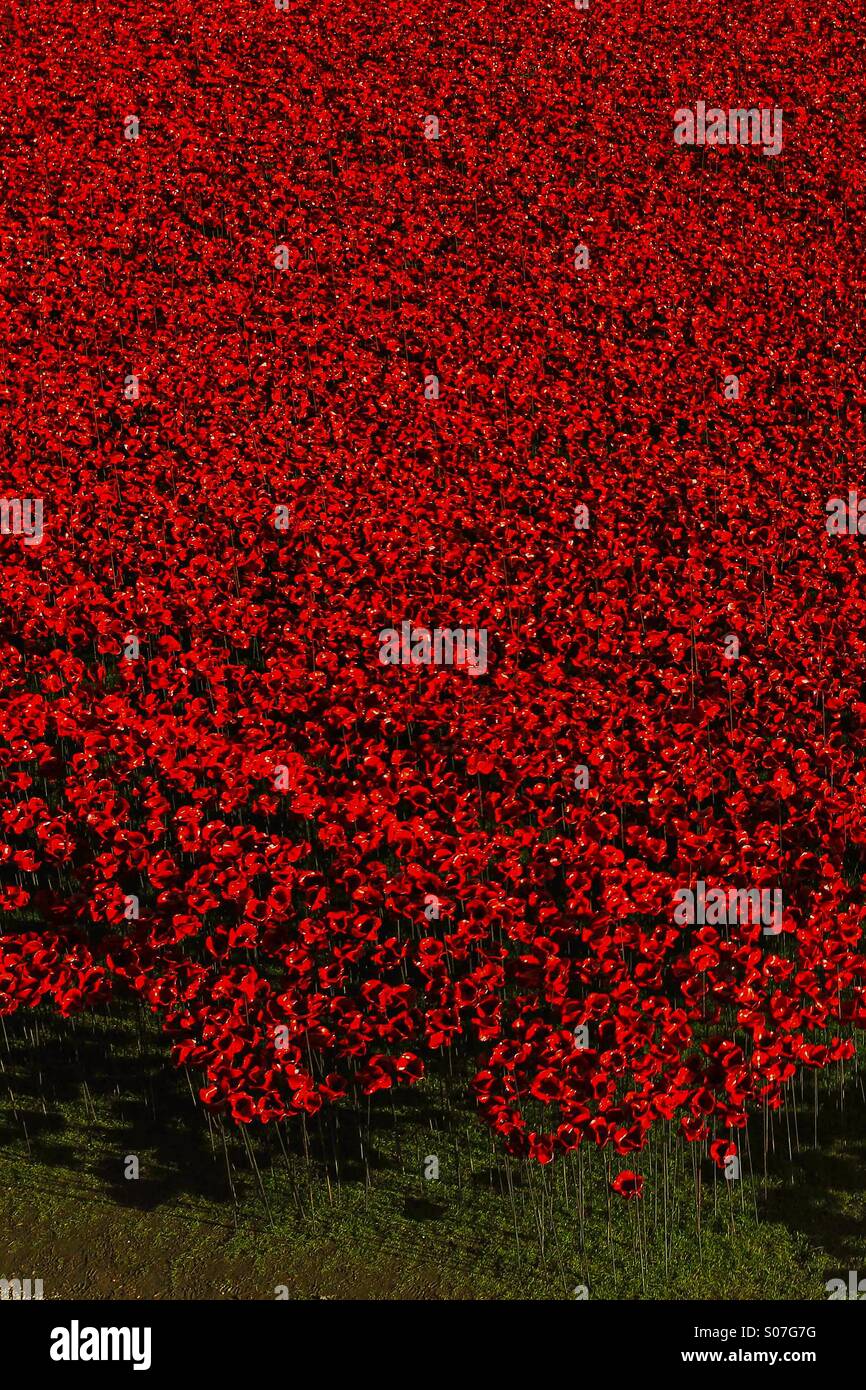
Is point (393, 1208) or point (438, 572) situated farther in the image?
point (438, 572)

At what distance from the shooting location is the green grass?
21.2 feet

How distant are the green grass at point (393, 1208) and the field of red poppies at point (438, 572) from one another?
0.28m

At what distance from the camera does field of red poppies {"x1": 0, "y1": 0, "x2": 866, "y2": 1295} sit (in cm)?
721

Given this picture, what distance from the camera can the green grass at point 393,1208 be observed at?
6473mm

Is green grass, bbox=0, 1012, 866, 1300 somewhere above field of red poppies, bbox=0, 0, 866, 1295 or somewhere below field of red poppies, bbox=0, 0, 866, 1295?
below

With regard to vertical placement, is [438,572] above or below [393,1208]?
above

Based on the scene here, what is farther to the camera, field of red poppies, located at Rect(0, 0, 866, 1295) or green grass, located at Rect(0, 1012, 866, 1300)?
field of red poppies, located at Rect(0, 0, 866, 1295)

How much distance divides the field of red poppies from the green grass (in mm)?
276

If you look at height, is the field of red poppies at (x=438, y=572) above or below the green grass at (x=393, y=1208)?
above

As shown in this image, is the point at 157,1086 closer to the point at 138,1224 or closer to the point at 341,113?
the point at 138,1224

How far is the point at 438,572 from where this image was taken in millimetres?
10844

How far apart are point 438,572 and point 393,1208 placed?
5951 mm

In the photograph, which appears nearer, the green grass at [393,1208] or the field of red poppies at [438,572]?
the green grass at [393,1208]

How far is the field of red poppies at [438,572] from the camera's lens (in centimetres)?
721
